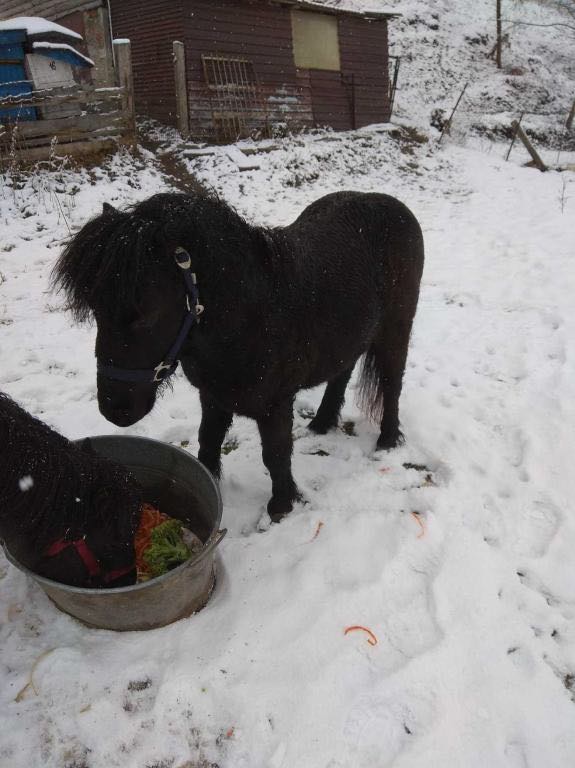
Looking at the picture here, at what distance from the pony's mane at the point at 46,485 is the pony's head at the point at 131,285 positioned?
29 cm

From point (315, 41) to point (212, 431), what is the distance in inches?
554

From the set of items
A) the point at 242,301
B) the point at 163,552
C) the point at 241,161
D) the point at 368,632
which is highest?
the point at 241,161

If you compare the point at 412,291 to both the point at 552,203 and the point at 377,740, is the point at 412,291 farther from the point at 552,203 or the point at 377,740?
the point at 552,203

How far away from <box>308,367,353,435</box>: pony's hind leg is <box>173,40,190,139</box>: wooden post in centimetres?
938

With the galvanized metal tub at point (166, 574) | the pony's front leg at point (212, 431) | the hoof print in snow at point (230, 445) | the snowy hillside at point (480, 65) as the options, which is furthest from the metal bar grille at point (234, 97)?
the galvanized metal tub at point (166, 574)

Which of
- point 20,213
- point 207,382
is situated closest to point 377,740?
point 207,382

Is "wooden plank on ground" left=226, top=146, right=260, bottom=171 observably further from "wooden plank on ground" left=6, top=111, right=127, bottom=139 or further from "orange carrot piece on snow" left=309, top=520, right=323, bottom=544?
"orange carrot piece on snow" left=309, top=520, right=323, bottom=544

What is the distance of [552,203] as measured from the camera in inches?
333

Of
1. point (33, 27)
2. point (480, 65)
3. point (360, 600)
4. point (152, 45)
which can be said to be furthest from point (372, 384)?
point (480, 65)

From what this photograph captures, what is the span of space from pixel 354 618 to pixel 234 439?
1464 mm

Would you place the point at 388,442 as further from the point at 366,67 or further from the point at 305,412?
the point at 366,67

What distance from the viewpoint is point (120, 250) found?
149 cm

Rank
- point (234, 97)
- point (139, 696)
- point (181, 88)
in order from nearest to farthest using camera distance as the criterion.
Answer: point (139, 696)
point (181, 88)
point (234, 97)

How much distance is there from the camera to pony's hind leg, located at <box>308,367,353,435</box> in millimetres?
3121
